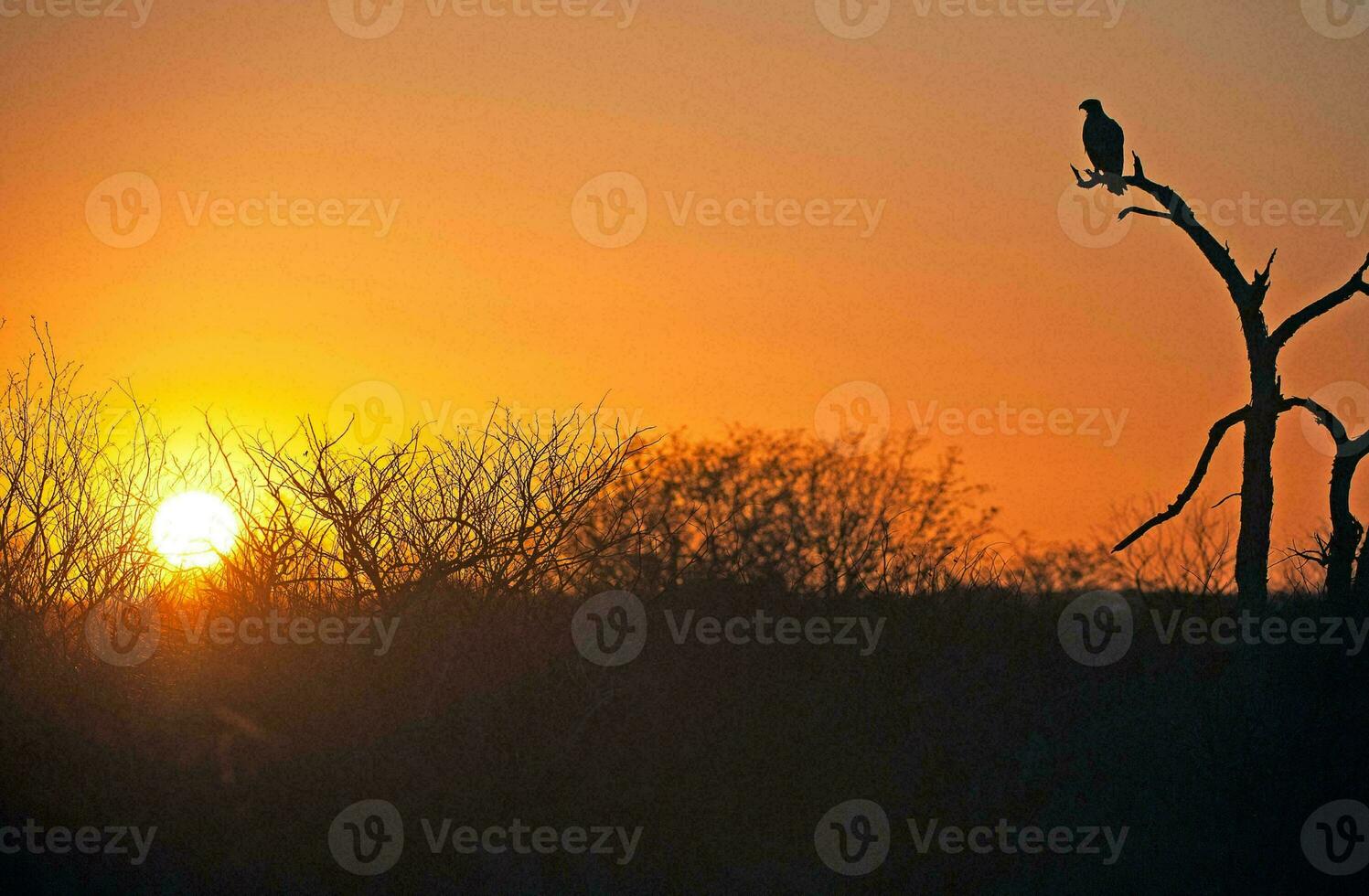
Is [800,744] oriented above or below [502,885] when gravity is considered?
above

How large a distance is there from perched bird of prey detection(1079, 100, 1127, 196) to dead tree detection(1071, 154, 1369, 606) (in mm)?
160

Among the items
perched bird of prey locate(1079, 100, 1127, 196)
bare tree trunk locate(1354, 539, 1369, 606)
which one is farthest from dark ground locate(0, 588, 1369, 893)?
perched bird of prey locate(1079, 100, 1127, 196)

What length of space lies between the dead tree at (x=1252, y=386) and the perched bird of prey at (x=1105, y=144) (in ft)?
0.52

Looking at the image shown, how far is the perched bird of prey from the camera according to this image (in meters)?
13.7

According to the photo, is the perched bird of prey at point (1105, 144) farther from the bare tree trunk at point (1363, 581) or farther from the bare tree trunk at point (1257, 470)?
the bare tree trunk at point (1363, 581)

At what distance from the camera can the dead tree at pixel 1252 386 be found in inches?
524

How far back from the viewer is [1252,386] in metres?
13.7

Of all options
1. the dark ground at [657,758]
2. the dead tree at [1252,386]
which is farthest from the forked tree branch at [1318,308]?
the dark ground at [657,758]

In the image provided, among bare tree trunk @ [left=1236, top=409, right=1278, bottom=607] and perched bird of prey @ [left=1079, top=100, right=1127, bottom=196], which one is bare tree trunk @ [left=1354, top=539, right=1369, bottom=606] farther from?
perched bird of prey @ [left=1079, top=100, right=1127, bottom=196]

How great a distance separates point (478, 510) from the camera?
12.2m

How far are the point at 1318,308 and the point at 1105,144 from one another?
267cm

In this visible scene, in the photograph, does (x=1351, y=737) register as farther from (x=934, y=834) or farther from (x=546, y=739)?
(x=546, y=739)

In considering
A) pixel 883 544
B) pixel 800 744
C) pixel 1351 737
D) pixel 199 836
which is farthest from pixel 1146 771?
pixel 199 836

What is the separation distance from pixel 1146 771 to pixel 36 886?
341 inches
